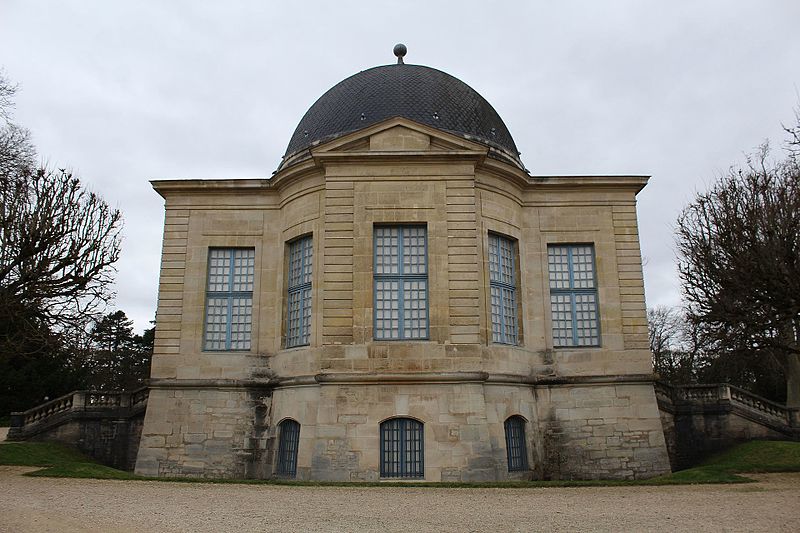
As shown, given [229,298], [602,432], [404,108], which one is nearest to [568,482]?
[602,432]

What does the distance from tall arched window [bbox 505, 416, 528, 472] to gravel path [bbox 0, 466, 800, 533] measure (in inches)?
137

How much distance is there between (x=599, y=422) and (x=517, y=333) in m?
3.00

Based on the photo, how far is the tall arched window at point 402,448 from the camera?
1485 cm

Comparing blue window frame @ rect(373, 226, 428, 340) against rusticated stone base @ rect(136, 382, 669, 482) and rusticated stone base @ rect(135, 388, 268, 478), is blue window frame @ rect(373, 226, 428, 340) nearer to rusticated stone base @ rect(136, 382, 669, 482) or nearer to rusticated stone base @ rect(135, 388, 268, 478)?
rusticated stone base @ rect(136, 382, 669, 482)

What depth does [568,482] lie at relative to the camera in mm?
13797

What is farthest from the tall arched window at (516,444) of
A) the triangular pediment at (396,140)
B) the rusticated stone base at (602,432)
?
the triangular pediment at (396,140)

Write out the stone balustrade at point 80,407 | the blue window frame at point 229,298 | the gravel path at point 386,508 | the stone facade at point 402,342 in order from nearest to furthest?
1. the gravel path at point 386,508
2. the stone facade at point 402,342
3. the blue window frame at point 229,298
4. the stone balustrade at point 80,407

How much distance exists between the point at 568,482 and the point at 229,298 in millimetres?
9828

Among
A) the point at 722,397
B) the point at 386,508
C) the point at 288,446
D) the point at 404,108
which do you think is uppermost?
the point at 404,108

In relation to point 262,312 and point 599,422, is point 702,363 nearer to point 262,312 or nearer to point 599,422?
point 599,422

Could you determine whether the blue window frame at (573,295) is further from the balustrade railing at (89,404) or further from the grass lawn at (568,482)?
the balustrade railing at (89,404)

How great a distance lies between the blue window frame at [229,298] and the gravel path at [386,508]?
5372 millimetres

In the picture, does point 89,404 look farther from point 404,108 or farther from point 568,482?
point 568,482

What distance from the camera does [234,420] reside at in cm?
1725
